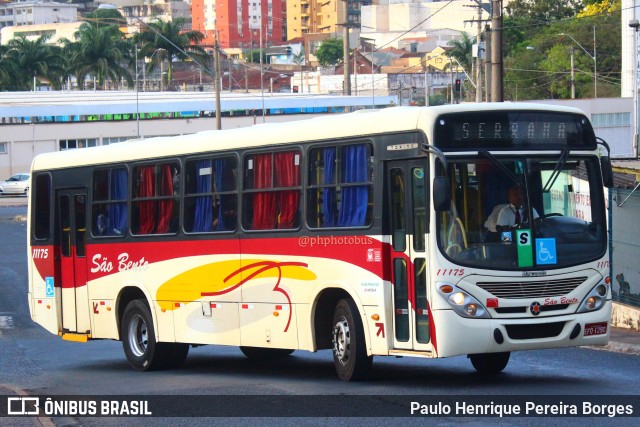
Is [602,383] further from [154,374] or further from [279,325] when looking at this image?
[154,374]

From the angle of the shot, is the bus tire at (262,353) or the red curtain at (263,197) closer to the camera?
the red curtain at (263,197)

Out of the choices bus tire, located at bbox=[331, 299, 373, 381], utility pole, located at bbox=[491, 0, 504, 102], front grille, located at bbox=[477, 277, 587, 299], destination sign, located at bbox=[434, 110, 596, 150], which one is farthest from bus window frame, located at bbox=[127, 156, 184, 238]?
utility pole, located at bbox=[491, 0, 504, 102]

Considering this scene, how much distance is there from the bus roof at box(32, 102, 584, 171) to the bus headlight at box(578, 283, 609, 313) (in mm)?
1872

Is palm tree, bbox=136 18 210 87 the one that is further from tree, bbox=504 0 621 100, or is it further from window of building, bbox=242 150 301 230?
window of building, bbox=242 150 301 230

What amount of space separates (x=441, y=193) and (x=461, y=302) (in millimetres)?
1094

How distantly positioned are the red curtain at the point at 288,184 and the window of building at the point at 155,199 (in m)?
2.26

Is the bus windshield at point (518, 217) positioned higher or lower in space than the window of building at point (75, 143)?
higher

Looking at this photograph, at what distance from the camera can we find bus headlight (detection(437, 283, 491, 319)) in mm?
12141

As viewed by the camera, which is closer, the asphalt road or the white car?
the asphalt road

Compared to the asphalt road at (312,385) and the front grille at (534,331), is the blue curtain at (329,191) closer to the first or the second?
the asphalt road at (312,385)

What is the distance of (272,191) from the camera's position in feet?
47.4

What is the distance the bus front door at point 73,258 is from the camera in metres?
18.4

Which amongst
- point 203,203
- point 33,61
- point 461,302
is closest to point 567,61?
point 33,61

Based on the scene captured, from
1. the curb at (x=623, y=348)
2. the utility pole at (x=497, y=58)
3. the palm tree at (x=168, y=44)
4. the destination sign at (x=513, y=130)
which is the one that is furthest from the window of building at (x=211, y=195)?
the palm tree at (x=168, y=44)
